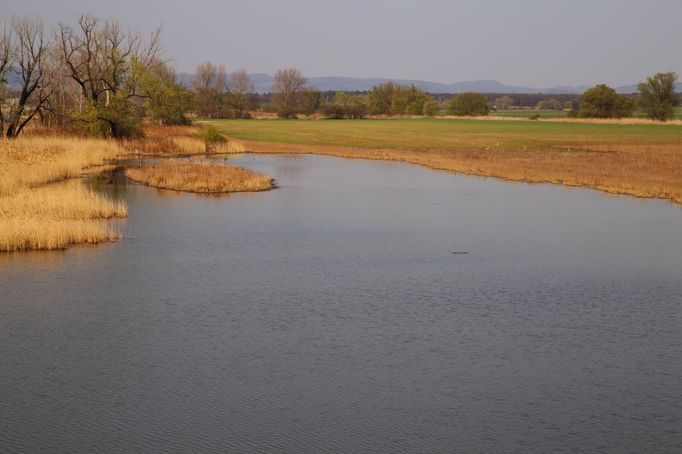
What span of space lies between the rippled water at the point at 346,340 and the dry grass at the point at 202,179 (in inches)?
356

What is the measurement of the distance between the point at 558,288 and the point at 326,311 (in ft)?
16.9

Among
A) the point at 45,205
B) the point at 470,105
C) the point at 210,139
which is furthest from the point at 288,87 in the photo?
the point at 45,205

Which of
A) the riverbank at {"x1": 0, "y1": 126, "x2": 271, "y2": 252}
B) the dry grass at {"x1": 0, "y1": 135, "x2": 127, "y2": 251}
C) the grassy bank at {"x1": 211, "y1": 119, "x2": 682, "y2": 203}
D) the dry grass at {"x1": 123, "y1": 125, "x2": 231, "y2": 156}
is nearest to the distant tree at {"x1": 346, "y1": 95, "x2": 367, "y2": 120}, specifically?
the grassy bank at {"x1": 211, "y1": 119, "x2": 682, "y2": 203}

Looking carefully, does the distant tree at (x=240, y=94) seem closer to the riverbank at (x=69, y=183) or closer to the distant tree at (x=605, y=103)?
the distant tree at (x=605, y=103)

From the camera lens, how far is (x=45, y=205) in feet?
73.1

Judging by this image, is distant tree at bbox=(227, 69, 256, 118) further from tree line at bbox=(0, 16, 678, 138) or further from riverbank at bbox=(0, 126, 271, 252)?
riverbank at bbox=(0, 126, 271, 252)

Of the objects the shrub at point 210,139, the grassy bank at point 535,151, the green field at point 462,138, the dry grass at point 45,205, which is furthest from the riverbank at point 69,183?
the green field at point 462,138

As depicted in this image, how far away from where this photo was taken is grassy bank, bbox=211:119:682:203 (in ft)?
116

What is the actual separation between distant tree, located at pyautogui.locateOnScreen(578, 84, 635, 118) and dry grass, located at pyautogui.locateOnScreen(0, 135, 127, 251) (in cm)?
9794

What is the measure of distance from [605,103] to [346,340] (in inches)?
4567

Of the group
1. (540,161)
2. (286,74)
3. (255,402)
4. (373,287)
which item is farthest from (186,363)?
(286,74)

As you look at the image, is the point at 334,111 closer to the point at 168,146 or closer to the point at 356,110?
the point at 356,110

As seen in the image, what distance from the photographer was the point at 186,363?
10.9 metres

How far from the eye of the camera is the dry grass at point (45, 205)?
62.1ft
